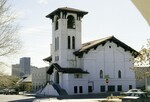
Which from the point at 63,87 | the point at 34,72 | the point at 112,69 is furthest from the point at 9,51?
the point at 34,72

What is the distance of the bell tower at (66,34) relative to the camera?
63906 mm

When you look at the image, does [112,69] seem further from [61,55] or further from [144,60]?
→ [144,60]

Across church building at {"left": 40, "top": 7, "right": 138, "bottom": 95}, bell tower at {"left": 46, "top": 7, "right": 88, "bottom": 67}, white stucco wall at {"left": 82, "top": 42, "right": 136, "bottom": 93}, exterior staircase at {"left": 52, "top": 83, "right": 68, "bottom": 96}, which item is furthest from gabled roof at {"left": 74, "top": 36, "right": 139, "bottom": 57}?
exterior staircase at {"left": 52, "top": 83, "right": 68, "bottom": 96}

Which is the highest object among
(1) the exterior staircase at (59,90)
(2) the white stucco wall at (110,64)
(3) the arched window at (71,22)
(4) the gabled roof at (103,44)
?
(3) the arched window at (71,22)

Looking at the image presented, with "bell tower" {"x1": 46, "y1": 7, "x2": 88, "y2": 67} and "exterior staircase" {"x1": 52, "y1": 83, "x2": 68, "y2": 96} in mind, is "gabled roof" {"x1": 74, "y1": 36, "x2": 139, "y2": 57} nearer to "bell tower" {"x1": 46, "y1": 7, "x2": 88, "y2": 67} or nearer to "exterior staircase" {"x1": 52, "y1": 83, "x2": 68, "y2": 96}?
"bell tower" {"x1": 46, "y1": 7, "x2": 88, "y2": 67}

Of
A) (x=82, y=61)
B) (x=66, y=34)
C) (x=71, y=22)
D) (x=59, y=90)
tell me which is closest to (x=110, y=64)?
(x=82, y=61)

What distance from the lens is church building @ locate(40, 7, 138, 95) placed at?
62188 millimetres

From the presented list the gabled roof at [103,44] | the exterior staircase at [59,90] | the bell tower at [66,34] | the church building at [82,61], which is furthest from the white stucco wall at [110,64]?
the exterior staircase at [59,90]

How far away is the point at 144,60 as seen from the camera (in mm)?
30781

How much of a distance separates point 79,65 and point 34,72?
1059 inches

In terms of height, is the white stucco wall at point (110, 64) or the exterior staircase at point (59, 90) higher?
the white stucco wall at point (110, 64)

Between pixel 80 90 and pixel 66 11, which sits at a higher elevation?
pixel 66 11

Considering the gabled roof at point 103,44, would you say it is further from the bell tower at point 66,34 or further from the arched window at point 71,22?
the arched window at point 71,22

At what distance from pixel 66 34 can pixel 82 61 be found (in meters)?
6.15
